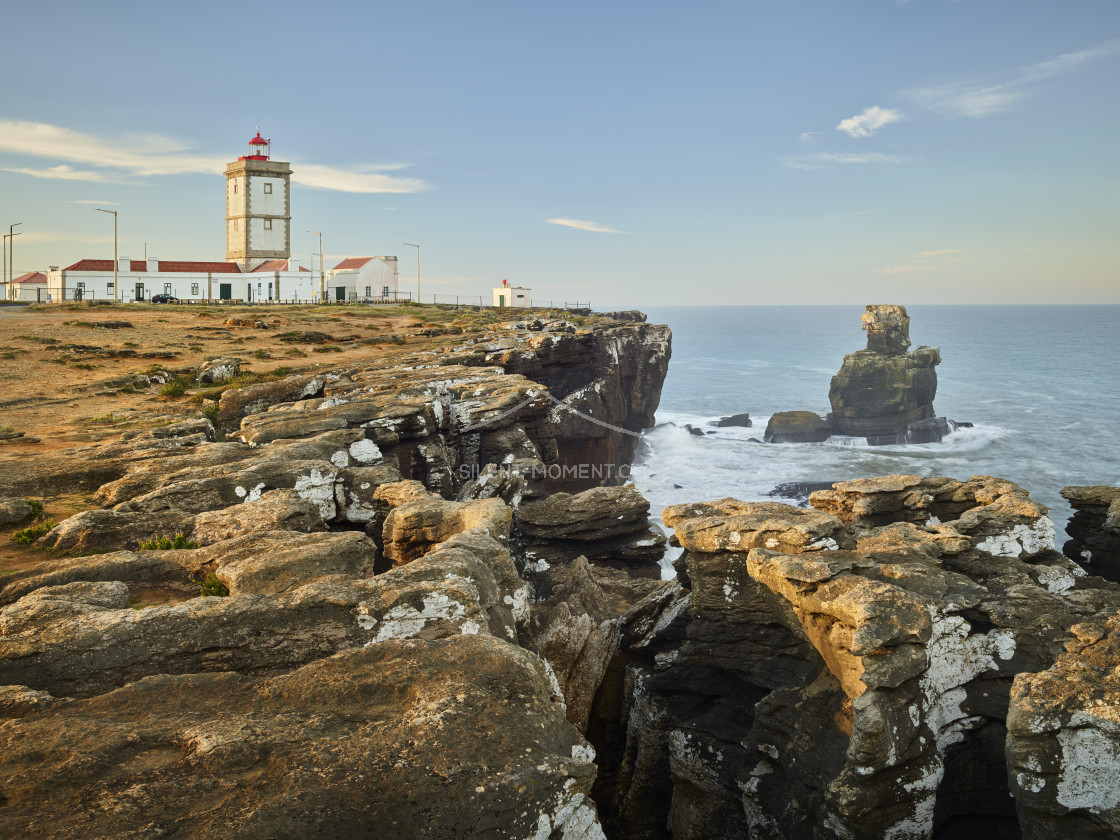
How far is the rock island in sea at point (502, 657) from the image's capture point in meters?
6.77

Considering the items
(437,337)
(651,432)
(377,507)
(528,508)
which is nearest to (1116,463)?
(651,432)

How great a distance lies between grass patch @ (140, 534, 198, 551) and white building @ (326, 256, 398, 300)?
81.3 meters

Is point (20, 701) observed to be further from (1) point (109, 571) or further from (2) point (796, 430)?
(2) point (796, 430)

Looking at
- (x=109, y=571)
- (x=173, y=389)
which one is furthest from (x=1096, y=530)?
(x=173, y=389)

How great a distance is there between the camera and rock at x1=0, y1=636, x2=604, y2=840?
20.1 ft

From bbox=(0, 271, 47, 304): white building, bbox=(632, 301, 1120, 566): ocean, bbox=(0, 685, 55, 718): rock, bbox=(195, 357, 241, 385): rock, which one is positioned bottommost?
bbox=(632, 301, 1120, 566): ocean

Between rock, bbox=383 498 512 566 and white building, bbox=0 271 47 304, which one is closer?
rock, bbox=383 498 512 566

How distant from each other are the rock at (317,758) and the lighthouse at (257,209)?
296 feet

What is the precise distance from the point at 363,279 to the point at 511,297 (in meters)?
17.5

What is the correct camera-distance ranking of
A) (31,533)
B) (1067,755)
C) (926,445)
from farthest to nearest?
(926,445)
(31,533)
(1067,755)

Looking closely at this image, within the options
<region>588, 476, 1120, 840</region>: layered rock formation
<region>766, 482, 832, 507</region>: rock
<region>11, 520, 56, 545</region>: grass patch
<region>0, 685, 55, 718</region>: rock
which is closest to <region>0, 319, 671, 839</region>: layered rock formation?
<region>0, 685, 55, 718</region>: rock

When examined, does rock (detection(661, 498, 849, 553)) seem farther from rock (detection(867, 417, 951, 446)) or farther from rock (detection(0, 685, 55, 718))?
rock (detection(867, 417, 951, 446))

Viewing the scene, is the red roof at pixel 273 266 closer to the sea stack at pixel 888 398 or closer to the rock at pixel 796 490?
the rock at pixel 796 490

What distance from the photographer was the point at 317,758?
679cm
